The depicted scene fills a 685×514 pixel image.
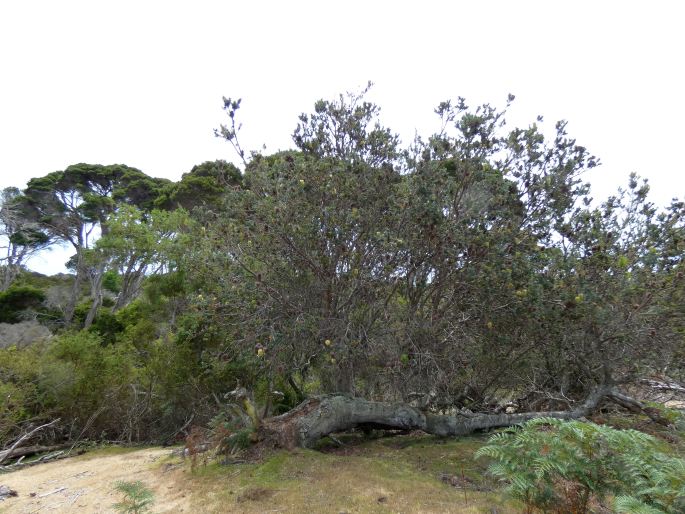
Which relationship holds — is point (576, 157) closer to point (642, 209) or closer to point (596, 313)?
point (642, 209)

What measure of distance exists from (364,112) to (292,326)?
3.54m

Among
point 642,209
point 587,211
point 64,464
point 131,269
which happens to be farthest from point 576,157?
point 131,269

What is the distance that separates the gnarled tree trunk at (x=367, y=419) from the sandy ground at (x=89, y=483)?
1.65 metres

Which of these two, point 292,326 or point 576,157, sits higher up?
point 576,157

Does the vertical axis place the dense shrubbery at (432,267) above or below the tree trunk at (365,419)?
above

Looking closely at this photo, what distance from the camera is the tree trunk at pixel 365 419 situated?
7.40m

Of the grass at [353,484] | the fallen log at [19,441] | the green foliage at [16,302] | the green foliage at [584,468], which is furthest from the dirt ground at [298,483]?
the green foliage at [16,302]

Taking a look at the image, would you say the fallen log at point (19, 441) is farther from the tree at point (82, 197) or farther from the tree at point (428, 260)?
the tree at point (82, 197)

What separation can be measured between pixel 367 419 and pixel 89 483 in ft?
14.5

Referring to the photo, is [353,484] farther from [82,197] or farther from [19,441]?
[82,197]

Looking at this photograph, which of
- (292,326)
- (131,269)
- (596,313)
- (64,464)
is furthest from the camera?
(131,269)

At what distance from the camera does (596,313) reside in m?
6.72

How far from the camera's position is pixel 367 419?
26.6ft

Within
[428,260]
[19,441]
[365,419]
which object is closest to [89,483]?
[19,441]
